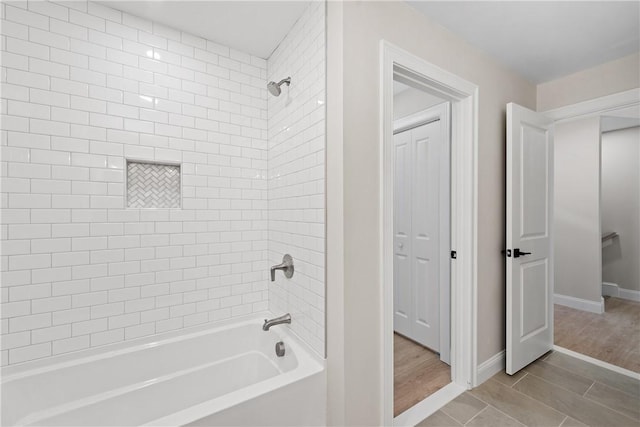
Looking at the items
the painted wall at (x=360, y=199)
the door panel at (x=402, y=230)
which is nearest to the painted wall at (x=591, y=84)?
the door panel at (x=402, y=230)

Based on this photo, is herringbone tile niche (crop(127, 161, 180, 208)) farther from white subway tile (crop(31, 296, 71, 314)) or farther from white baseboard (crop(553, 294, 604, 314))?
white baseboard (crop(553, 294, 604, 314))

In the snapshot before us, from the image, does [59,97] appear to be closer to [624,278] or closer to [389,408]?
[389,408]

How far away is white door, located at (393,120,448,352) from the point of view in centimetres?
246

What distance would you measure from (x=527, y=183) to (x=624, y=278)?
3.23 meters

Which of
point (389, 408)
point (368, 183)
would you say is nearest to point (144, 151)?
point (368, 183)

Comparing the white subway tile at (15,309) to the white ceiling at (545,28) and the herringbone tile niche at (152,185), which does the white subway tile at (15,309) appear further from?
the white ceiling at (545,28)

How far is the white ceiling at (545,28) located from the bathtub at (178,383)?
2178mm

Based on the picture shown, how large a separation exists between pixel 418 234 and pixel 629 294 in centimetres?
357

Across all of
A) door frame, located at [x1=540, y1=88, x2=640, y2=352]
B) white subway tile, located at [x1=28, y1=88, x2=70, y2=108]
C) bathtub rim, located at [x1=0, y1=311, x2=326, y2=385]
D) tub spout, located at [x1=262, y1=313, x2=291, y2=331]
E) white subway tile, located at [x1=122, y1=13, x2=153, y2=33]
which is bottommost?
bathtub rim, located at [x1=0, y1=311, x2=326, y2=385]

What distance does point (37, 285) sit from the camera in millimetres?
1451

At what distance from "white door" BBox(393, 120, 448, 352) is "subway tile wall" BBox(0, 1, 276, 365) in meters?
1.35

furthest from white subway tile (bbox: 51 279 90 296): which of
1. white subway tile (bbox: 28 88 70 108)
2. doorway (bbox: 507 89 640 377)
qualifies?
doorway (bbox: 507 89 640 377)

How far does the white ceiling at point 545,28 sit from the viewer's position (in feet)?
5.37

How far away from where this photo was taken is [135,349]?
166 cm
